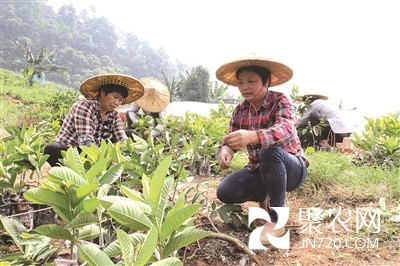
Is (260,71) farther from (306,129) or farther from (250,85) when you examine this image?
(306,129)

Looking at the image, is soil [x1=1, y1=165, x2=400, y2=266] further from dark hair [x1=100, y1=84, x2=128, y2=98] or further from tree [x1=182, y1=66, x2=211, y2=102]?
tree [x1=182, y1=66, x2=211, y2=102]

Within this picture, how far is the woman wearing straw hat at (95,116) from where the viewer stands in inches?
94.6

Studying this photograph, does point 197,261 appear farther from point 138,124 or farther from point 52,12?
point 52,12

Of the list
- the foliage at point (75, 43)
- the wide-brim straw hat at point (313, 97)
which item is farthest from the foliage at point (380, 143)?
the foliage at point (75, 43)

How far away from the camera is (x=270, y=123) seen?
6.31ft

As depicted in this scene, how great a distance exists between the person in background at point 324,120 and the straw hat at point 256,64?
7.07ft

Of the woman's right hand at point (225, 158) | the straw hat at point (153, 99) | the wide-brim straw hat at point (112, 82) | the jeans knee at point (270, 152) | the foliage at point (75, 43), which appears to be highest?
the foliage at point (75, 43)

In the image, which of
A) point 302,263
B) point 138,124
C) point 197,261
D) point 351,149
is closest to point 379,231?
point 302,263

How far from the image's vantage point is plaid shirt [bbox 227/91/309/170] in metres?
1.72

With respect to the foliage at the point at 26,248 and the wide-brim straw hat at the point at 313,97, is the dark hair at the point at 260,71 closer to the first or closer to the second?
the foliage at the point at 26,248

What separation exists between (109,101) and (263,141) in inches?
48.5

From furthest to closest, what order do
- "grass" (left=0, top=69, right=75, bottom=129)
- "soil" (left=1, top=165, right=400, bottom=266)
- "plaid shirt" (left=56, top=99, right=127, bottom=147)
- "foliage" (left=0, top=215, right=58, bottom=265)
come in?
"grass" (left=0, top=69, right=75, bottom=129) < "plaid shirt" (left=56, top=99, right=127, bottom=147) < "soil" (left=1, top=165, right=400, bottom=266) < "foliage" (left=0, top=215, right=58, bottom=265)

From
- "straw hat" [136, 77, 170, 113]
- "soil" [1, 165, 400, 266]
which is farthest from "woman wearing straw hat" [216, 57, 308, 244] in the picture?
"straw hat" [136, 77, 170, 113]

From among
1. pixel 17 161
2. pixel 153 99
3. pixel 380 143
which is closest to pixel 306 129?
pixel 380 143
